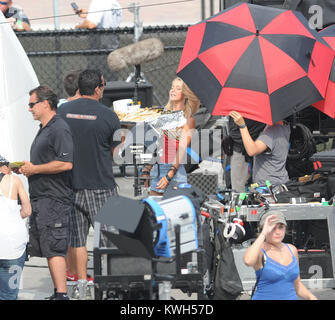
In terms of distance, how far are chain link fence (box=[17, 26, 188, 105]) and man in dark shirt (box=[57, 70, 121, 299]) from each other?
15.7ft

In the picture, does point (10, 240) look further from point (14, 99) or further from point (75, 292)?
point (14, 99)

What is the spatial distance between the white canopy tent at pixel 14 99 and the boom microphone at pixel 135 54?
2441 mm

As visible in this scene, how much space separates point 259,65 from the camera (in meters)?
6.89

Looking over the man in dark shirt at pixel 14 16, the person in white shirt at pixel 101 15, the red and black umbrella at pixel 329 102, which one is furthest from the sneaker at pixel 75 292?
the man in dark shirt at pixel 14 16

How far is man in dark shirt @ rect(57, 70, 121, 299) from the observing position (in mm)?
6832

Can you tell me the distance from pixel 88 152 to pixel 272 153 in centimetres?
156

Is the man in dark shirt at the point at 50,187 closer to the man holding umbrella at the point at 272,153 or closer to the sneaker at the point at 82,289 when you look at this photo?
the sneaker at the point at 82,289

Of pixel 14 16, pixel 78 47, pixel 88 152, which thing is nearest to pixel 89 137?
pixel 88 152

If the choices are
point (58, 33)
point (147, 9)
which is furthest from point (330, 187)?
point (147, 9)

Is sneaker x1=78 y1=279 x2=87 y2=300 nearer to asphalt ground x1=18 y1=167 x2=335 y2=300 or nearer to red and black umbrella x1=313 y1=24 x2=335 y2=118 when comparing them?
asphalt ground x1=18 y1=167 x2=335 y2=300

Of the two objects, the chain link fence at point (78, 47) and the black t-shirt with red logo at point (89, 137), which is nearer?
the black t-shirt with red logo at point (89, 137)

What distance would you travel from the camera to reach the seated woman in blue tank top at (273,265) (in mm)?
4996
